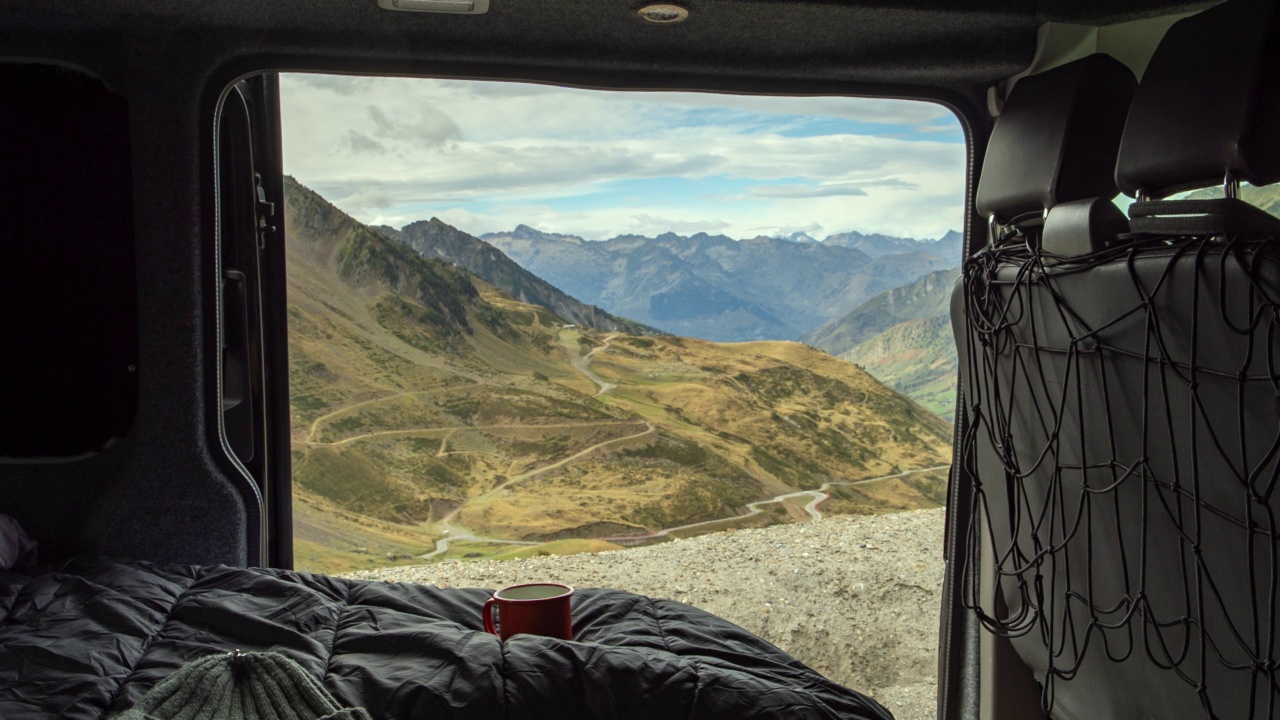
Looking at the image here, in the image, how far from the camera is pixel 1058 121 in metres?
1.15

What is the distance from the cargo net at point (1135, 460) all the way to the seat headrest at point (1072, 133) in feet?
0.28

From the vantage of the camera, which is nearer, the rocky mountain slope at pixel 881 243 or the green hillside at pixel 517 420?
the green hillside at pixel 517 420

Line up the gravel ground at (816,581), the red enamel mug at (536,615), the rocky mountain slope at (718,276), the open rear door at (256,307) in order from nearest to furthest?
the red enamel mug at (536,615), the open rear door at (256,307), the gravel ground at (816,581), the rocky mountain slope at (718,276)

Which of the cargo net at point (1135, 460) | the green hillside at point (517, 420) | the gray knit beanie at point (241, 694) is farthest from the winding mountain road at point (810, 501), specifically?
the gray knit beanie at point (241, 694)

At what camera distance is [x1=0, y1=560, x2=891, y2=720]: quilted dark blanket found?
91cm

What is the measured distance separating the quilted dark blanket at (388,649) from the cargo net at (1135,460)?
0.31 meters

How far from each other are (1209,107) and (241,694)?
1039mm

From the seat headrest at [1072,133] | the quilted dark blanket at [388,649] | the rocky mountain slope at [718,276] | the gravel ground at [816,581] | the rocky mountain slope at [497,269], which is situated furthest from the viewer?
the rocky mountain slope at [718,276]

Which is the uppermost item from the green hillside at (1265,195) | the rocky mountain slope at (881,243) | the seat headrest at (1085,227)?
the rocky mountain slope at (881,243)

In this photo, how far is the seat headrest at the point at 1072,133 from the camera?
1.14m

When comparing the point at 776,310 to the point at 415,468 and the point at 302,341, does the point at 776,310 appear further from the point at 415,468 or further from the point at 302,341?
the point at 302,341

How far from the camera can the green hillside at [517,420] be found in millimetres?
4234

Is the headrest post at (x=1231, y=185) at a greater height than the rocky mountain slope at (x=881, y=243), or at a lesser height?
lesser

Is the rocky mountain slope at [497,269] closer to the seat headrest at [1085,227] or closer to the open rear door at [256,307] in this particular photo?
the open rear door at [256,307]
